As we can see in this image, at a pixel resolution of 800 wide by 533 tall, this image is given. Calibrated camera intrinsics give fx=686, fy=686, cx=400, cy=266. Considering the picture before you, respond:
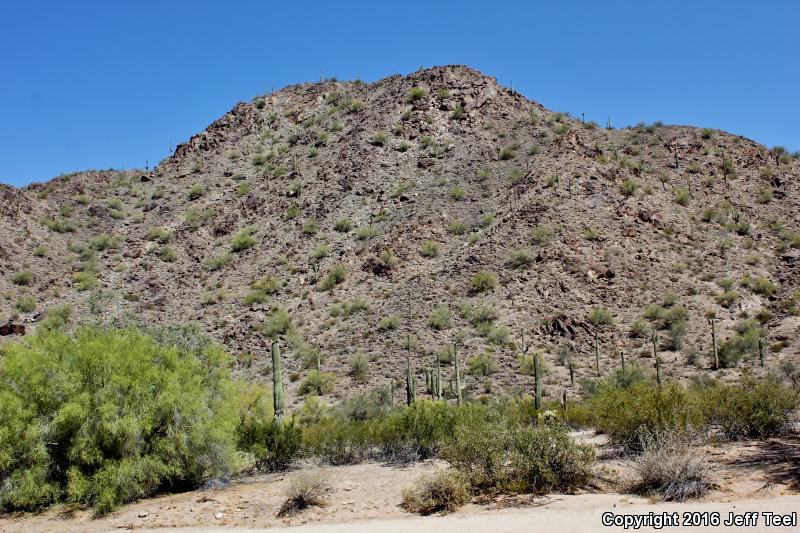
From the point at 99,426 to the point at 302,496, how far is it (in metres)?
4.66

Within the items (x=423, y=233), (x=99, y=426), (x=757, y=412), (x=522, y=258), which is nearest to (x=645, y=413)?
(x=757, y=412)

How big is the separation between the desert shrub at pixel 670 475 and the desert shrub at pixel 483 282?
2596 cm

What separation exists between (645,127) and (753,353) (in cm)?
3318

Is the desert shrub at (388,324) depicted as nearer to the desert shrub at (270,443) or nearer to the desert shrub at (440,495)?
the desert shrub at (270,443)

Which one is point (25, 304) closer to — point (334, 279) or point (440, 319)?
point (334, 279)

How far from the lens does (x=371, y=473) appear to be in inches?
640

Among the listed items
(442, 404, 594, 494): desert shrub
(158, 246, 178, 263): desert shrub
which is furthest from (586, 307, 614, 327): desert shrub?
(158, 246, 178, 263): desert shrub

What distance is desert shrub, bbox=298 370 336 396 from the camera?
32.4 meters

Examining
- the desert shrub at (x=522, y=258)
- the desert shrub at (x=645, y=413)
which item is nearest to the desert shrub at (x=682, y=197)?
the desert shrub at (x=522, y=258)

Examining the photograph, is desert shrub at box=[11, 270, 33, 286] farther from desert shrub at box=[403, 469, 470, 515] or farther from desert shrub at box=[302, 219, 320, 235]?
desert shrub at box=[403, 469, 470, 515]

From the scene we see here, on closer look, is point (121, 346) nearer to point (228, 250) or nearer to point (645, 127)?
point (228, 250)

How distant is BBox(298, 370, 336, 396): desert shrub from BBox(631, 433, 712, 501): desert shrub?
69.2 feet

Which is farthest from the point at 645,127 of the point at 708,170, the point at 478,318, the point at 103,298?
the point at 103,298

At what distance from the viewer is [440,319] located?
36.7 m
